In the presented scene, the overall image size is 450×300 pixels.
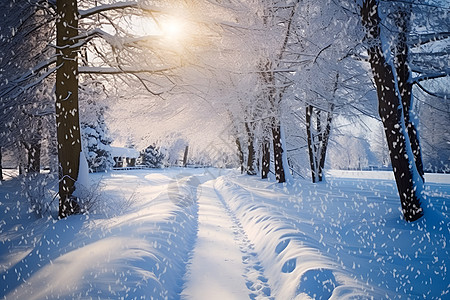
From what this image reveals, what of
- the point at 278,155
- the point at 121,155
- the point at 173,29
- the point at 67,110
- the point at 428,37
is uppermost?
the point at 428,37

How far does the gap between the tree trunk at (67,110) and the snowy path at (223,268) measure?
356cm

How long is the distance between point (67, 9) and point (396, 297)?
29.1 feet

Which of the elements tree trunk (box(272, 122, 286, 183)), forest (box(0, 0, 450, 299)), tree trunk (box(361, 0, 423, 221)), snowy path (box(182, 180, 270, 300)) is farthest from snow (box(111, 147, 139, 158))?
tree trunk (box(361, 0, 423, 221))

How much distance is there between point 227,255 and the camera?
15.9 ft

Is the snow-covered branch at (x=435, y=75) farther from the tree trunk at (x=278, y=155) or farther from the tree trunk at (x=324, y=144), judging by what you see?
the tree trunk at (x=324, y=144)

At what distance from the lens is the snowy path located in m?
3.50

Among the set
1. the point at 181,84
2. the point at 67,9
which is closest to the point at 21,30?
the point at 67,9

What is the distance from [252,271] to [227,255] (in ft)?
2.59

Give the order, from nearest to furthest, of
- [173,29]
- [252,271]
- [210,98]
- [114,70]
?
[252,271], [173,29], [114,70], [210,98]

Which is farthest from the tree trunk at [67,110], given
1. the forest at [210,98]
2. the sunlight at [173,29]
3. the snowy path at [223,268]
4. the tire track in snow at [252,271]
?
the tire track in snow at [252,271]

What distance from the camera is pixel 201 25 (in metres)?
6.03

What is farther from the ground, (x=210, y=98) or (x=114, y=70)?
(x=114, y=70)

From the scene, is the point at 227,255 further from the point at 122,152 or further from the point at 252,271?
the point at 122,152

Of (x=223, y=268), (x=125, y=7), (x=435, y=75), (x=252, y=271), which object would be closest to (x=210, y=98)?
(x=125, y=7)
